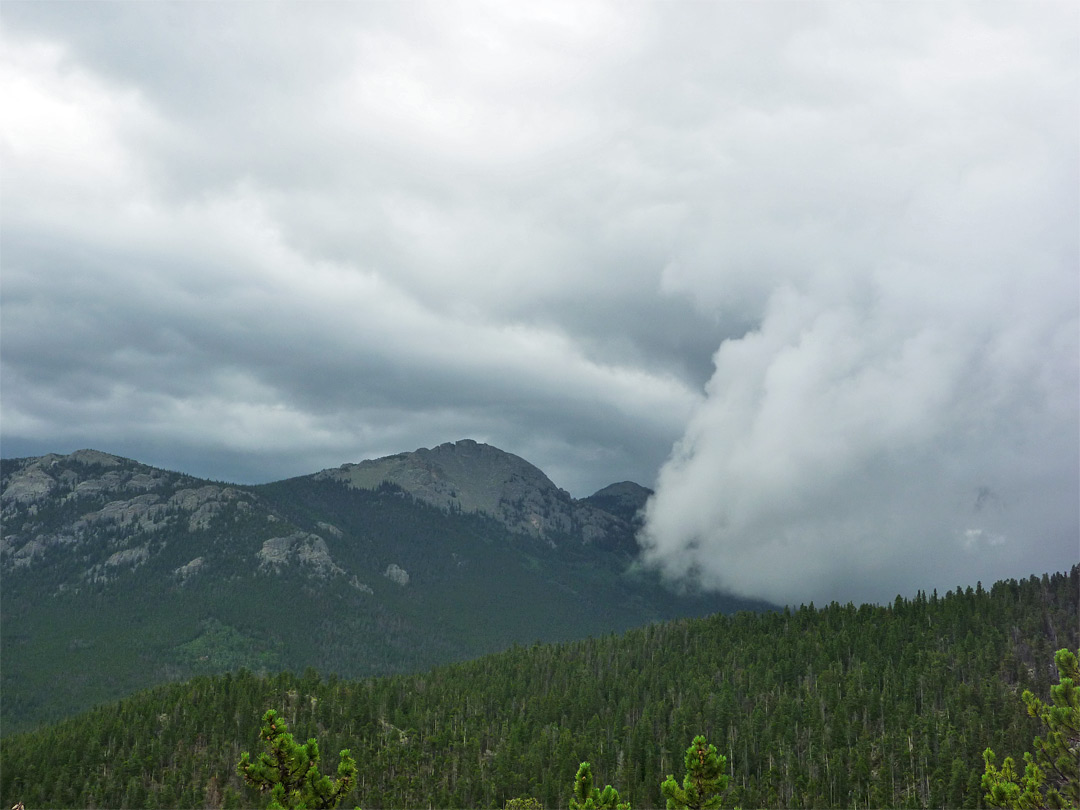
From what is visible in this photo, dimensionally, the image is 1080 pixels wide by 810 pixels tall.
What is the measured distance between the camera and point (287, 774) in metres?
41.6

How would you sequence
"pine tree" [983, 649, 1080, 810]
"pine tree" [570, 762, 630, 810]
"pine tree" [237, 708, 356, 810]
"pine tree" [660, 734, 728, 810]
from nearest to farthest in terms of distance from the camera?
"pine tree" [237, 708, 356, 810]
"pine tree" [660, 734, 728, 810]
"pine tree" [570, 762, 630, 810]
"pine tree" [983, 649, 1080, 810]

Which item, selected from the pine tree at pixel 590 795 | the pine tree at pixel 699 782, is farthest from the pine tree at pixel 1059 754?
the pine tree at pixel 590 795

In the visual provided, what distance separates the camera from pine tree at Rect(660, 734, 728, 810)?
137 feet

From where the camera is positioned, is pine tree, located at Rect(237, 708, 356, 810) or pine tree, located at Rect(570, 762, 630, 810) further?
pine tree, located at Rect(570, 762, 630, 810)

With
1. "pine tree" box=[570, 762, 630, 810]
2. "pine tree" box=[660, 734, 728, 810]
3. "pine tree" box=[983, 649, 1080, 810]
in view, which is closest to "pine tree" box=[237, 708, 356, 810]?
"pine tree" box=[570, 762, 630, 810]

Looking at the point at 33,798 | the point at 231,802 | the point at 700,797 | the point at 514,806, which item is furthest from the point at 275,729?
the point at 33,798

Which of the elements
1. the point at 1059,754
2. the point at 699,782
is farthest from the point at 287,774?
the point at 1059,754

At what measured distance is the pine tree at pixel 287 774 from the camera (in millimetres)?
40625

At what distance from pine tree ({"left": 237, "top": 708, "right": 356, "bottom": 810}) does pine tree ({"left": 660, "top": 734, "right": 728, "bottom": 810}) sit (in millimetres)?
18035

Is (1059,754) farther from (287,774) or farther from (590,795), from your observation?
(287,774)

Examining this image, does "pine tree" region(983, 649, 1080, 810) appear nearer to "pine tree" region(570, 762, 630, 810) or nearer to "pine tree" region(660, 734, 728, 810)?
"pine tree" region(660, 734, 728, 810)

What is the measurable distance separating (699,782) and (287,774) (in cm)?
2219

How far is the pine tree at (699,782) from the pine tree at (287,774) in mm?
18035

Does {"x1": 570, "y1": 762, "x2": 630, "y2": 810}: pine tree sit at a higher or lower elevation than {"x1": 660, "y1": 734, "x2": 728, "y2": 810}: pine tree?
lower
